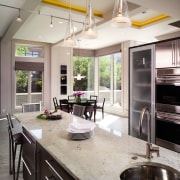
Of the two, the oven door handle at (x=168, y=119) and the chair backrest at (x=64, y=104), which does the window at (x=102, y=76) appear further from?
the oven door handle at (x=168, y=119)

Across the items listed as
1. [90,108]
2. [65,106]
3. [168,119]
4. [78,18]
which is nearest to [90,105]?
[90,108]

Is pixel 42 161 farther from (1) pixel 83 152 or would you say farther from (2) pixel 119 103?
(2) pixel 119 103

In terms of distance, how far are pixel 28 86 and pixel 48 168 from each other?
7.45 m

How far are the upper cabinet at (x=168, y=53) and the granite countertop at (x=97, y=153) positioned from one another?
2161 millimetres

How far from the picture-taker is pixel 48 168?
1.69 metres

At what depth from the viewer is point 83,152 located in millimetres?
1554

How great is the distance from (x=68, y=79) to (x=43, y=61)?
1.47 meters

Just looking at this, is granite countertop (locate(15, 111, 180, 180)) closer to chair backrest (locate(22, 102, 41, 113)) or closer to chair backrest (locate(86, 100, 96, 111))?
chair backrest (locate(22, 102, 41, 113))

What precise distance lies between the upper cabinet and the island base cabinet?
9.41 ft

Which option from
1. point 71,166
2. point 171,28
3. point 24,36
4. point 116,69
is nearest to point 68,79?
point 116,69

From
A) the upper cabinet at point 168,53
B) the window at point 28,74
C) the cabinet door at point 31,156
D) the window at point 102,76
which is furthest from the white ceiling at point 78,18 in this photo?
the cabinet door at point 31,156

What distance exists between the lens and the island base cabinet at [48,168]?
1.40m

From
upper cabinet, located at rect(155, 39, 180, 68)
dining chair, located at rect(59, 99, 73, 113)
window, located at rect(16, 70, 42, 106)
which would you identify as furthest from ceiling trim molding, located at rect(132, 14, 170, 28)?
window, located at rect(16, 70, 42, 106)

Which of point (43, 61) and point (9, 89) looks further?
point (43, 61)
